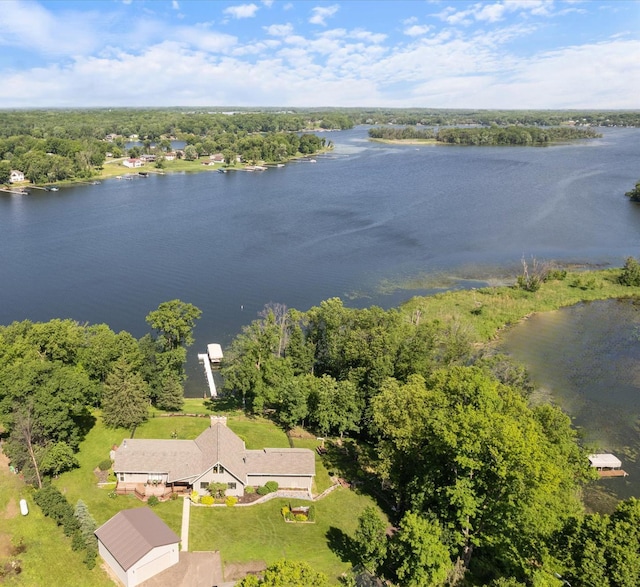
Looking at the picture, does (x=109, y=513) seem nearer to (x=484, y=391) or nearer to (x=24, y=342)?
(x=24, y=342)

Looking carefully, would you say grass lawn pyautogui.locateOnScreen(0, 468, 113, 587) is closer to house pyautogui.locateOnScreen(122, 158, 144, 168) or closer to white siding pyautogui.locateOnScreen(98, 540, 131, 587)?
white siding pyautogui.locateOnScreen(98, 540, 131, 587)

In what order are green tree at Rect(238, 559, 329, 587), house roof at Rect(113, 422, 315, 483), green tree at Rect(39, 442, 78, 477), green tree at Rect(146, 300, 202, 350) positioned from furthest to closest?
green tree at Rect(146, 300, 202, 350)
house roof at Rect(113, 422, 315, 483)
green tree at Rect(39, 442, 78, 477)
green tree at Rect(238, 559, 329, 587)

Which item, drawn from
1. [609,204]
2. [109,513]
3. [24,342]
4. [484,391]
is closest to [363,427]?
[484,391]

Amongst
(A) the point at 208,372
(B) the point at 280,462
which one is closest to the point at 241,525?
(B) the point at 280,462

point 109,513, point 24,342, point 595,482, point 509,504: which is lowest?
point 595,482

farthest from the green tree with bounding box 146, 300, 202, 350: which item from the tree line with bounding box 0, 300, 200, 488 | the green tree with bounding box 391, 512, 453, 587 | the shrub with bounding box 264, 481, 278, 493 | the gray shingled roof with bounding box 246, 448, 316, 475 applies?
the green tree with bounding box 391, 512, 453, 587

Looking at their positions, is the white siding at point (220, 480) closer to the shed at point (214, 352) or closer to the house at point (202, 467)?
the house at point (202, 467)

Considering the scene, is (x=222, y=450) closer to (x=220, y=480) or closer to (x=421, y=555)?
(x=220, y=480)
